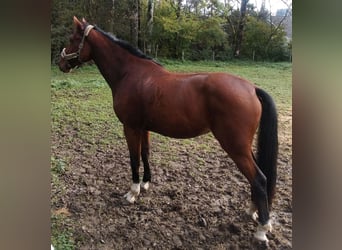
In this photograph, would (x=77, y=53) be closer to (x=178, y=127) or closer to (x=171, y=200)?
(x=178, y=127)

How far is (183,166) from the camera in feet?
4.93

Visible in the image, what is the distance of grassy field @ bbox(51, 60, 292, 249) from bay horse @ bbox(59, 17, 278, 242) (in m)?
0.03

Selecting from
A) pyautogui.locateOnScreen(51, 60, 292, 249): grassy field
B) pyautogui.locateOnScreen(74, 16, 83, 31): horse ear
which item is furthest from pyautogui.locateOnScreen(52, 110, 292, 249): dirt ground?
pyautogui.locateOnScreen(74, 16, 83, 31): horse ear

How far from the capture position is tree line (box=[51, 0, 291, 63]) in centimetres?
147

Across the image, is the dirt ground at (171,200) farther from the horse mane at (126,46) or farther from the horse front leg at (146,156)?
the horse mane at (126,46)

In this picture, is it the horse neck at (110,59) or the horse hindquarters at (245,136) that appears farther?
the horse neck at (110,59)

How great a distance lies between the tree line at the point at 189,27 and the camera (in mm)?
1468

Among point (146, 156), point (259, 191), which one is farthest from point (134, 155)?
point (259, 191)

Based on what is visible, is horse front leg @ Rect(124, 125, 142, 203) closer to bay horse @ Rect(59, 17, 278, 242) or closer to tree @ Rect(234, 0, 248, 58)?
bay horse @ Rect(59, 17, 278, 242)

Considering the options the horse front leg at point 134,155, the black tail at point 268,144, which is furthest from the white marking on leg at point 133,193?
the black tail at point 268,144

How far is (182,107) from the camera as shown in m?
1.45
